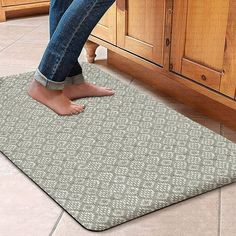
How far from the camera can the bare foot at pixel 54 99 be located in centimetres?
167

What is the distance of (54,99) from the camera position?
167 centimetres

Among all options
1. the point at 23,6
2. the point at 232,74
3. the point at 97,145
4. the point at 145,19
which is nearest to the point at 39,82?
the point at 97,145

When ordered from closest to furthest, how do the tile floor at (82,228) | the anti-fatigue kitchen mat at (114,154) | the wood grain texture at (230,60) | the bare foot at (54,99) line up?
the tile floor at (82,228) → the anti-fatigue kitchen mat at (114,154) → the wood grain texture at (230,60) → the bare foot at (54,99)

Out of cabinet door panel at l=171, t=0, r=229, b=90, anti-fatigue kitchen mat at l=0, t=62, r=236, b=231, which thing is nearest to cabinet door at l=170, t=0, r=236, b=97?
cabinet door panel at l=171, t=0, r=229, b=90

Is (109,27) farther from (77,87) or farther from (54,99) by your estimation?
(54,99)

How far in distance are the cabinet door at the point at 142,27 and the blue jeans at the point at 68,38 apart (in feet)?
0.98

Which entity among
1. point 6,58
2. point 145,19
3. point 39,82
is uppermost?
point 145,19

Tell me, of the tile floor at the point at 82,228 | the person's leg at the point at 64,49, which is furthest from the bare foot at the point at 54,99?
the tile floor at the point at 82,228

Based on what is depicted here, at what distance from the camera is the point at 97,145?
147 centimetres

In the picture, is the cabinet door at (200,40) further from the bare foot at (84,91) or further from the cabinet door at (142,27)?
the bare foot at (84,91)

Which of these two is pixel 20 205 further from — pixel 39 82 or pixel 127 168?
pixel 39 82

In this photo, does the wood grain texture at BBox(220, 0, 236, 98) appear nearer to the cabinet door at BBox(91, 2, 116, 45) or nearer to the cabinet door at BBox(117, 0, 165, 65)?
the cabinet door at BBox(117, 0, 165, 65)

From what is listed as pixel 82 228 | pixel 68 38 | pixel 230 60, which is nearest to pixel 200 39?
pixel 230 60

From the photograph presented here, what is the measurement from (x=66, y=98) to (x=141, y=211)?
0.67 metres
